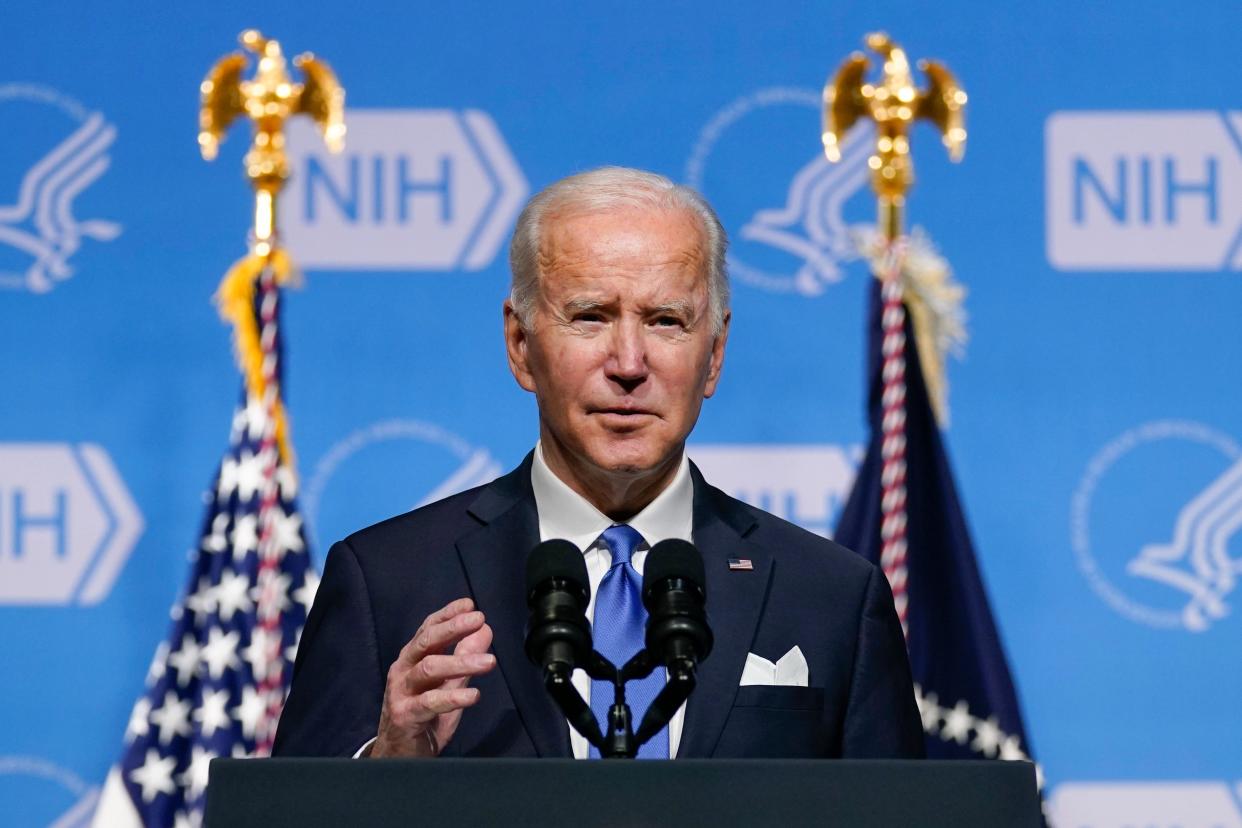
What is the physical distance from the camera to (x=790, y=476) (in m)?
3.66

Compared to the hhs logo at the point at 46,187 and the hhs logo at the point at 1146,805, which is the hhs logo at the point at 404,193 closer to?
the hhs logo at the point at 46,187

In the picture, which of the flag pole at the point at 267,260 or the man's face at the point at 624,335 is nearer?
the man's face at the point at 624,335

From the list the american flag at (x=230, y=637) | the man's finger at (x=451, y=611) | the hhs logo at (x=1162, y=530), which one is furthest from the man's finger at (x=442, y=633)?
the hhs logo at (x=1162, y=530)

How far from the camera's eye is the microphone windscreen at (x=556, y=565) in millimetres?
1332

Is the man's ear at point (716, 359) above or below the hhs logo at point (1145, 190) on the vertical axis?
below

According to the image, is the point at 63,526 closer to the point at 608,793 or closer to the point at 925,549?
the point at 925,549

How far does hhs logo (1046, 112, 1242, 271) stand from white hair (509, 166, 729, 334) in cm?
208

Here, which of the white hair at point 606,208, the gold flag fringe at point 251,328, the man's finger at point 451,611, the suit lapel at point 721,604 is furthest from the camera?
the gold flag fringe at point 251,328

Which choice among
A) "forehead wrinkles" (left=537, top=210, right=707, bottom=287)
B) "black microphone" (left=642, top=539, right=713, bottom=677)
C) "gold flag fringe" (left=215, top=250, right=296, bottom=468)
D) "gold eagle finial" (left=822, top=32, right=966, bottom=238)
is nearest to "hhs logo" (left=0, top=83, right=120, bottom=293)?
"gold flag fringe" (left=215, top=250, right=296, bottom=468)

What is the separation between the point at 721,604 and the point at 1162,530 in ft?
6.90

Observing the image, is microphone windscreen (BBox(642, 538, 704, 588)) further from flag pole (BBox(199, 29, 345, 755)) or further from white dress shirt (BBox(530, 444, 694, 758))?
flag pole (BBox(199, 29, 345, 755))

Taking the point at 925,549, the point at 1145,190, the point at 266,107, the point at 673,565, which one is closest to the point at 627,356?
the point at 673,565

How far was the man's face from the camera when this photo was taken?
175cm

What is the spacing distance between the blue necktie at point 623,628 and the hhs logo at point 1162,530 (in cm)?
206
